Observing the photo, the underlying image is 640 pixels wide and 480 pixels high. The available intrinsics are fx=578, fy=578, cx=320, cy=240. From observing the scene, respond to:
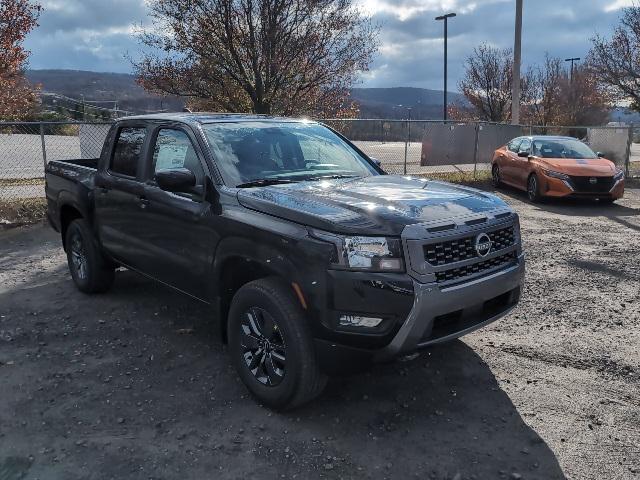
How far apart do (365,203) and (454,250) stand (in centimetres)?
59

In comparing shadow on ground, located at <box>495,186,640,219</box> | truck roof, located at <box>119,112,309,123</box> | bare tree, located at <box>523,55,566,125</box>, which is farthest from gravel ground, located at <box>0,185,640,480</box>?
bare tree, located at <box>523,55,566,125</box>

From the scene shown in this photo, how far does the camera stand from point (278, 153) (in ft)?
14.4

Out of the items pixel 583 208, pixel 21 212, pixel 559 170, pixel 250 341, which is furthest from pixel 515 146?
pixel 250 341

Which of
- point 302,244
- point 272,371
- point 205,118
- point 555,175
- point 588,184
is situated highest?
point 205,118

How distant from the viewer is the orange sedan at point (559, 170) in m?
11.6

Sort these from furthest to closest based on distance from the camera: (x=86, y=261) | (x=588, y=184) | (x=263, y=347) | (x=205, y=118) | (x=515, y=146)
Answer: (x=515, y=146)
(x=588, y=184)
(x=86, y=261)
(x=205, y=118)
(x=263, y=347)

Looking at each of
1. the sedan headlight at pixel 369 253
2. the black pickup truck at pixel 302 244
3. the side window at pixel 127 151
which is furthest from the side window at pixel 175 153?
the sedan headlight at pixel 369 253

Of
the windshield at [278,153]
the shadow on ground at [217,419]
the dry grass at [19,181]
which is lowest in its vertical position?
the shadow on ground at [217,419]

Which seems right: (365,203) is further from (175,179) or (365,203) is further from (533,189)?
(533,189)

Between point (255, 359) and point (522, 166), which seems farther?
point (522, 166)

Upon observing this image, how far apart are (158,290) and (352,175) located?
8.90 ft

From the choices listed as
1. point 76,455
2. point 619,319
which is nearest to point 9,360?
point 76,455

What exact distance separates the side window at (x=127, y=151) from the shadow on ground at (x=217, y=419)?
140cm

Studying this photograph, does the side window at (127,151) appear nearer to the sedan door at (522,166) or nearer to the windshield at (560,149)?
the sedan door at (522,166)
